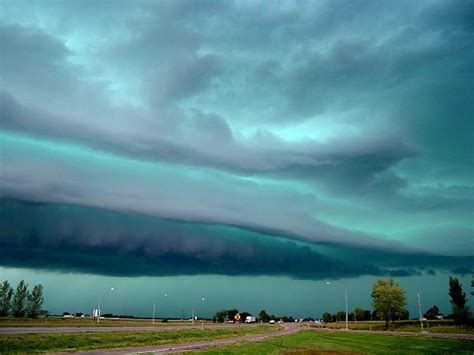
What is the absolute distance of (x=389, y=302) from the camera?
135 m

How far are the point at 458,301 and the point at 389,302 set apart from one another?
61.2ft

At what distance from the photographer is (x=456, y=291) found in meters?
131

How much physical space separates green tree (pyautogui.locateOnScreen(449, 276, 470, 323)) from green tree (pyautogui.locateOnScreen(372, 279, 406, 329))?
13579 millimetres

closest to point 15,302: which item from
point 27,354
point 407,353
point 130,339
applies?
point 130,339

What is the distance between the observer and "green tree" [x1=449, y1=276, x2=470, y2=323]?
4887 inches

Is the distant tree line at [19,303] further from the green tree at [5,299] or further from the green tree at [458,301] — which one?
the green tree at [458,301]

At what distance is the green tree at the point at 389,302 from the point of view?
442 feet

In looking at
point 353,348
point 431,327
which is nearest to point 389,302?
point 431,327

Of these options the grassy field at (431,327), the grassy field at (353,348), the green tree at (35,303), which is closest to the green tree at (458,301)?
the grassy field at (431,327)

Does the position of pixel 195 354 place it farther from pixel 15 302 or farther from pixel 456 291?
pixel 15 302

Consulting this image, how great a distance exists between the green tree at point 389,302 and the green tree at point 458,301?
13.6 metres

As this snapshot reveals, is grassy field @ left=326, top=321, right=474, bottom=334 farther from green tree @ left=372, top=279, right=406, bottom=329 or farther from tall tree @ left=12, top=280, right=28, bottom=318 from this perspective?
tall tree @ left=12, top=280, right=28, bottom=318

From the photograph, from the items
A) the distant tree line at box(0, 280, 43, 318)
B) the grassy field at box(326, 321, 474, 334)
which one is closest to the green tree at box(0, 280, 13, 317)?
the distant tree line at box(0, 280, 43, 318)

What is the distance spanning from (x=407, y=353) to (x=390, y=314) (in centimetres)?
9160
